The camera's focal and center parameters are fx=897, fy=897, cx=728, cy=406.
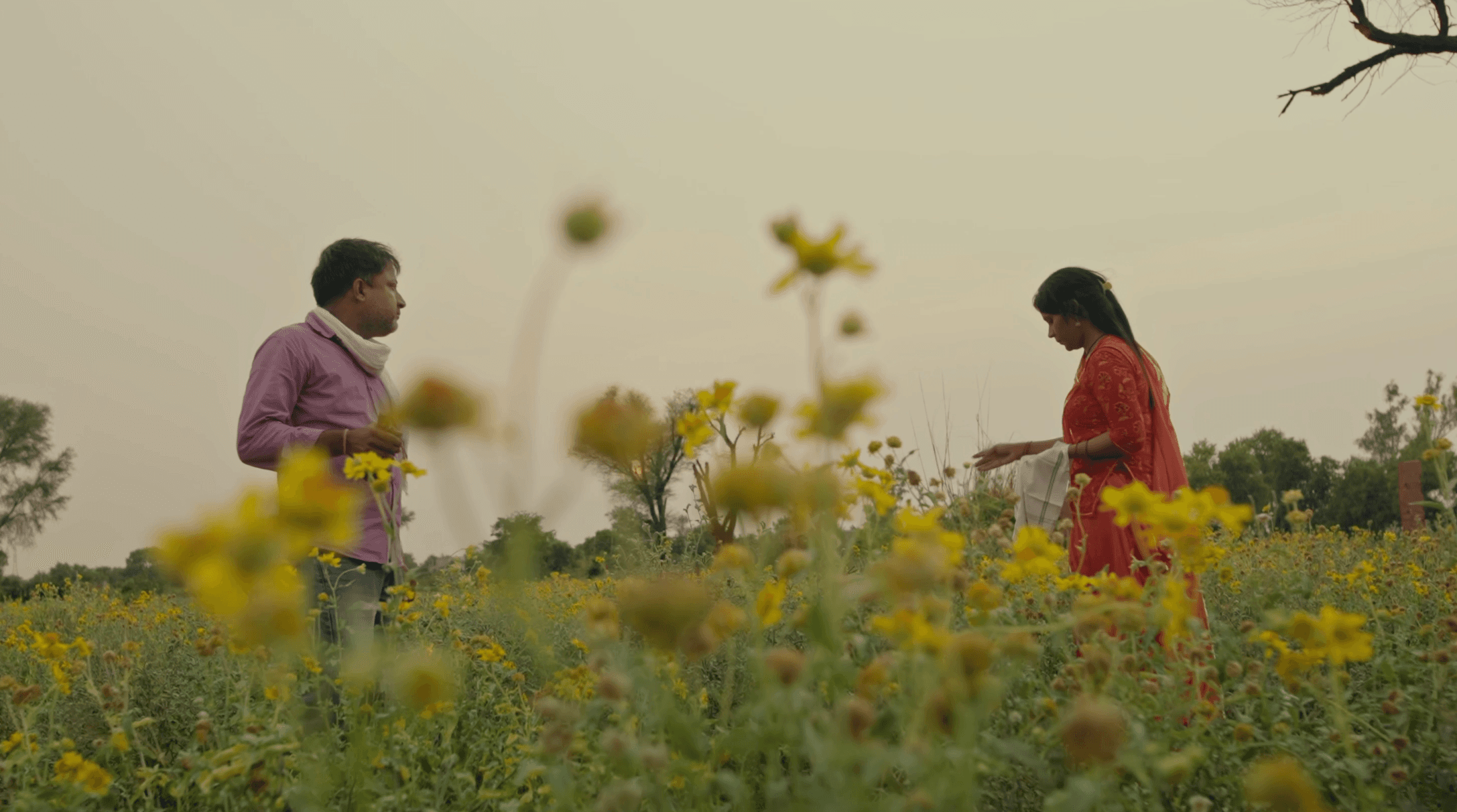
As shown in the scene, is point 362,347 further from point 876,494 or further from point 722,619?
point 722,619

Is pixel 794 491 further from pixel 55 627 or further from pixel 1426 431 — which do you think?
pixel 55 627

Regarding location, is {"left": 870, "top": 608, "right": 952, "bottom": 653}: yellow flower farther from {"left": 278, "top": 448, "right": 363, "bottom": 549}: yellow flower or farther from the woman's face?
the woman's face

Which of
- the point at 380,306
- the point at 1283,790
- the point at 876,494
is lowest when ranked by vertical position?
the point at 1283,790

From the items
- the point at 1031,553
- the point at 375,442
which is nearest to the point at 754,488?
the point at 1031,553

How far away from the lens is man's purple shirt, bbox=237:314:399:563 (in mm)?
2723

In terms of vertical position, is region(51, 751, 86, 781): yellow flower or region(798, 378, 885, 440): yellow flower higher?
region(798, 378, 885, 440): yellow flower

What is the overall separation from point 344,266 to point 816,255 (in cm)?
261

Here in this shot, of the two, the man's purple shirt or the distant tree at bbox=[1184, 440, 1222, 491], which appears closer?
the man's purple shirt

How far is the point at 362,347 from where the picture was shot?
3.12m

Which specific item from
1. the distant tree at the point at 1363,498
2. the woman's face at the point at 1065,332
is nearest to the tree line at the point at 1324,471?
the distant tree at the point at 1363,498

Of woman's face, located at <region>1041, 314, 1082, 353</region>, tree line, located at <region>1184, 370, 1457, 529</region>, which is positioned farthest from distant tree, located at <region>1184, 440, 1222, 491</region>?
woman's face, located at <region>1041, 314, 1082, 353</region>

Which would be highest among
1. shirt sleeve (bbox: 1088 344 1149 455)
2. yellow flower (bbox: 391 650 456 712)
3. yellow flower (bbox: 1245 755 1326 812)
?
shirt sleeve (bbox: 1088 344 1149 455)

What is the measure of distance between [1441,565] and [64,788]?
5626mm

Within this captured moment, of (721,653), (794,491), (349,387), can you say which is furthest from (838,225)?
(721,653)
